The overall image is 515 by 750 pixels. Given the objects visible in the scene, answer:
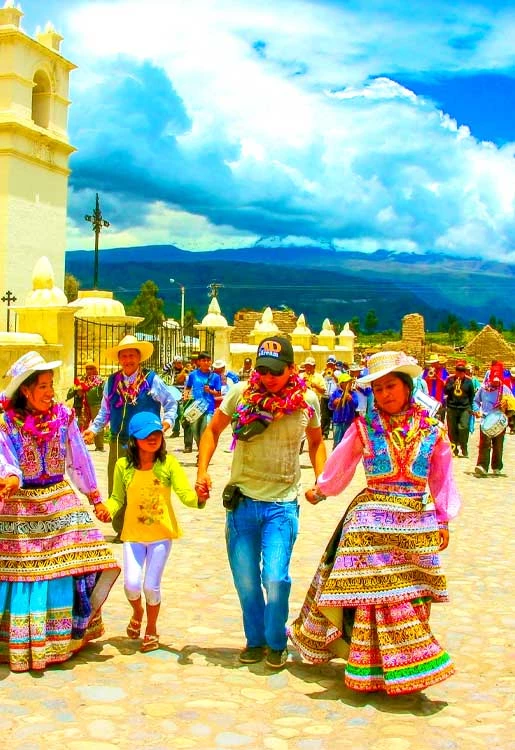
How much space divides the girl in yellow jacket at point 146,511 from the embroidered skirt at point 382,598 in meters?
0.94

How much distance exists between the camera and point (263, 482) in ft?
16.3

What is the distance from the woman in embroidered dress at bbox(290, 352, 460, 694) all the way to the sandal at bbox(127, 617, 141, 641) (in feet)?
3.37

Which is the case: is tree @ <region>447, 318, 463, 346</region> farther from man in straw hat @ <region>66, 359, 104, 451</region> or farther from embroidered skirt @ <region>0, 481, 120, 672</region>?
embroidered skirt @ <region>0, 481, 120, 672</region>

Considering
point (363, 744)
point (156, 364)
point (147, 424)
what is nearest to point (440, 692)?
point (363, 744)

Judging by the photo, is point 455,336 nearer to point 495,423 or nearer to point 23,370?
point 495,423

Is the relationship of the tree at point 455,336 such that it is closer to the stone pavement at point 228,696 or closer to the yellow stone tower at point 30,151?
the yellow stone tower at point 30,151

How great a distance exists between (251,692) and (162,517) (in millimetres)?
1174

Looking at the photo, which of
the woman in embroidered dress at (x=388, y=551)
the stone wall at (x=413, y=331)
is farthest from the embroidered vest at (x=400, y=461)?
the stone wall at (x=413, y=331)

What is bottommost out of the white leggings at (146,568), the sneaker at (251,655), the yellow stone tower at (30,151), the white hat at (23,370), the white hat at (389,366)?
the sneaker at (251,655)

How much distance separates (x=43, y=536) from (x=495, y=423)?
403 inches

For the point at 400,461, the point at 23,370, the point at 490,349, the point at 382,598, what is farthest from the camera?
the point at 490,349

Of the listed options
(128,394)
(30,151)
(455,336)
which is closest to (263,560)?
(128,394)

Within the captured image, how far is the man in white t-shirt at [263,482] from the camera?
493cm

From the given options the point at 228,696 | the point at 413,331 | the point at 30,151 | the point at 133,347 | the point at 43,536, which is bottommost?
the point at 228,696
